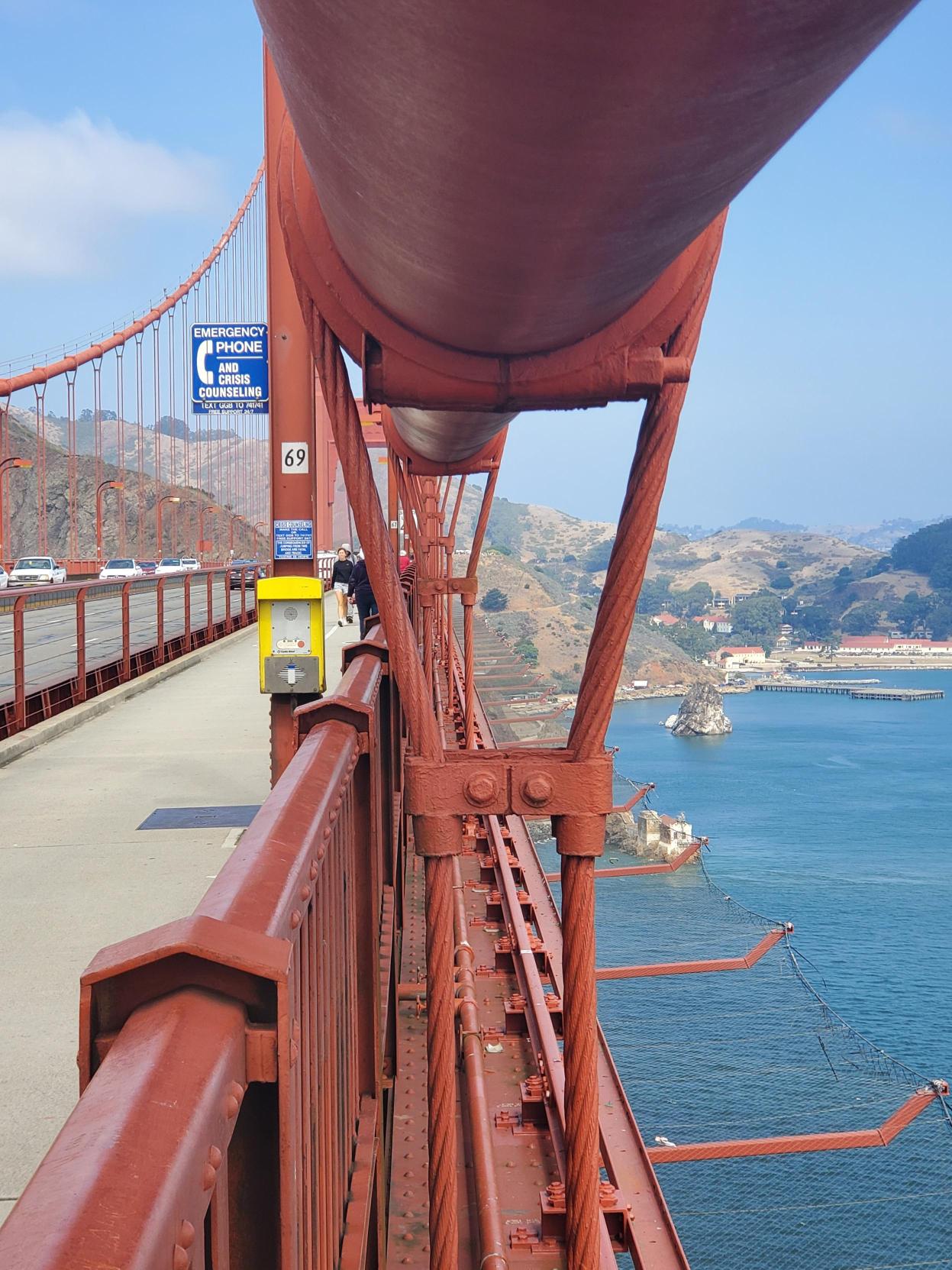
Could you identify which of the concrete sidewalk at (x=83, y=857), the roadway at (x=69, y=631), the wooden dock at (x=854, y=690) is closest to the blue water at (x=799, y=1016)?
the roadway at (x=69, y=631)

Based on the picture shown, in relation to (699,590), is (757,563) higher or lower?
higher

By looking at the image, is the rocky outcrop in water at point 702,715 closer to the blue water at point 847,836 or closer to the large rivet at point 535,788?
the blue water at point 847,836

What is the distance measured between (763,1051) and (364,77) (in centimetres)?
4040

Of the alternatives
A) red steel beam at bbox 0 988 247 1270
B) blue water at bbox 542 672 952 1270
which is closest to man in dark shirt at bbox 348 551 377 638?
red steel beam at bbox 0 988 247 1270

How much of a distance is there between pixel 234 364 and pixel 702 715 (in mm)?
81213

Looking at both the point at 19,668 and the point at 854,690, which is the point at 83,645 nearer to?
the point at 19,668

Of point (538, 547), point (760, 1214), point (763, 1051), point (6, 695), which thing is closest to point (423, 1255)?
point (6, 695)

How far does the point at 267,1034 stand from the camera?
991 millimetres

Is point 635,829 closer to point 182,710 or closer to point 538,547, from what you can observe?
point 182,710

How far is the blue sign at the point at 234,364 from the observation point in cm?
539

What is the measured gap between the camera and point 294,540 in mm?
5262

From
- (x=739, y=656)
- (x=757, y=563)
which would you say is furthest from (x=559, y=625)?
(x=757, y=563)

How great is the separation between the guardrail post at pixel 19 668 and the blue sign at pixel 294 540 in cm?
355

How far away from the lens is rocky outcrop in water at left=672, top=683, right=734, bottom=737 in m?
84.4
